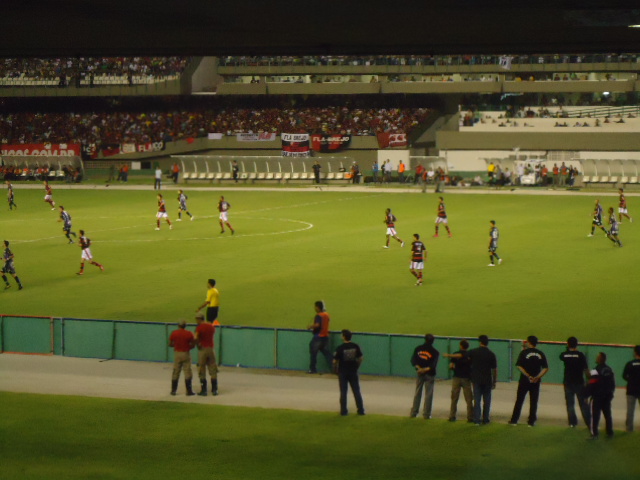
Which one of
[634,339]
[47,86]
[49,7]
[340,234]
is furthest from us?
[47,86]

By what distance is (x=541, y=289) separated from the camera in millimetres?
29203

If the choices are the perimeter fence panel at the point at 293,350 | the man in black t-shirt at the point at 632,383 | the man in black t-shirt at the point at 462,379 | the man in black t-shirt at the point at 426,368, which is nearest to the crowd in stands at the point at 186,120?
the perimeter fence panel at the point at 293,350

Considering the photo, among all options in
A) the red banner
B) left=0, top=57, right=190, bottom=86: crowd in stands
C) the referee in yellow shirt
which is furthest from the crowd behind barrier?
the referee in yellow shirt

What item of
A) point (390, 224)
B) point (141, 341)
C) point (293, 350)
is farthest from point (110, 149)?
point (293, 350)

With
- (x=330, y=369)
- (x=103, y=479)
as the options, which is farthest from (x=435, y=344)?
(x=103, y=479)

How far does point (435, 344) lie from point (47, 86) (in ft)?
257

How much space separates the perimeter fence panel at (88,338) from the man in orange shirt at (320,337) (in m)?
4.44

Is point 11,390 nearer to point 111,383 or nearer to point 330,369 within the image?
point 111,383

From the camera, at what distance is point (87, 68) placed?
9338cm

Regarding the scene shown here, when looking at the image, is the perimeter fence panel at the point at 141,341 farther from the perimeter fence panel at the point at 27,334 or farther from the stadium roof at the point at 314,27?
the stadium roof at the point at 314,27

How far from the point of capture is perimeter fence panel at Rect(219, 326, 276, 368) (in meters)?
20.6

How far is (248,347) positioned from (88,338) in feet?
11.8

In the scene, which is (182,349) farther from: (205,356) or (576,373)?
(576,373)

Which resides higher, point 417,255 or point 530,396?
point 417,255
